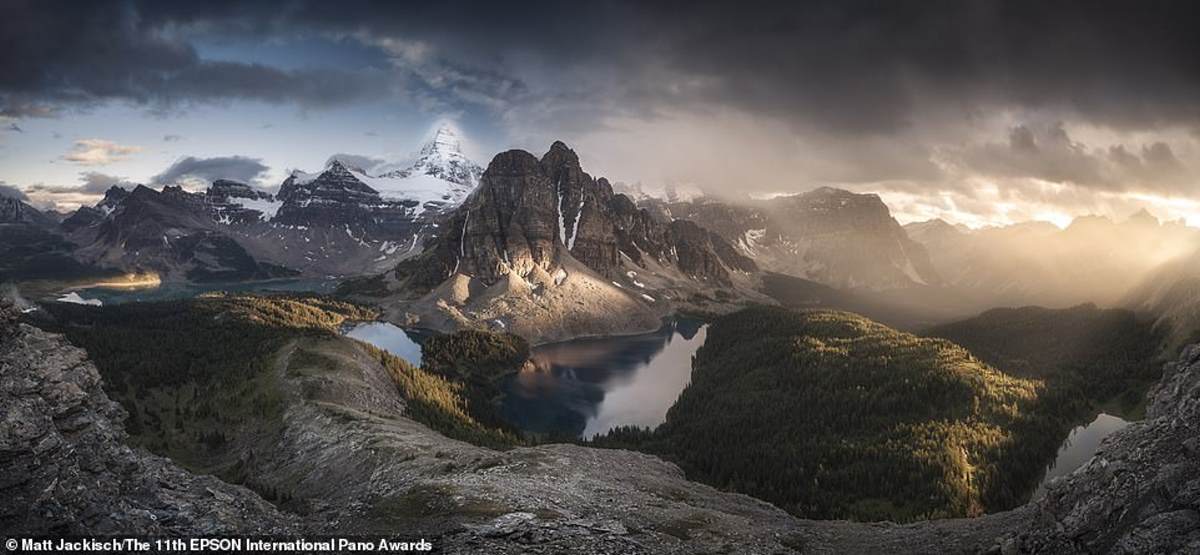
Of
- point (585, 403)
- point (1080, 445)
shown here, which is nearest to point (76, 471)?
point (1080, 445)

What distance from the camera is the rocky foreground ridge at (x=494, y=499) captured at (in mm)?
28375

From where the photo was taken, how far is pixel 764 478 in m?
93.4

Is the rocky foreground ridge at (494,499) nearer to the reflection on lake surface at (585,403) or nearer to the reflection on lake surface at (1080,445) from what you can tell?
the reflection on lake surface at (1080,445)

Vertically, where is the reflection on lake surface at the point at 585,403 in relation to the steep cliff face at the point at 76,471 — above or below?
below

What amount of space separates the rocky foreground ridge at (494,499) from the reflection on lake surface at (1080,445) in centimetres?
Answer: 6340

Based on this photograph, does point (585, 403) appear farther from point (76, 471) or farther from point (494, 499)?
point (76, 471)

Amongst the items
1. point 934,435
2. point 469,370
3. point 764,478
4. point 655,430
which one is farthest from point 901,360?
point 469,370

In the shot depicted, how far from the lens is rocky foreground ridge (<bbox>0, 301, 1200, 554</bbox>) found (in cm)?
2838

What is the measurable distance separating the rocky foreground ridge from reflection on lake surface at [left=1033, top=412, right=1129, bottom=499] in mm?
63398

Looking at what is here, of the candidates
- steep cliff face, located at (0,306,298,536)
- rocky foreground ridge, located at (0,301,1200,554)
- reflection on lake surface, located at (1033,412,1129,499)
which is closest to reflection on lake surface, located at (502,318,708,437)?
reflection on lake surface, located at (1033,412,1129,499)

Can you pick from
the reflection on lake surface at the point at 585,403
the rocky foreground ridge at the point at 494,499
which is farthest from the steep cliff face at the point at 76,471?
the reflection on lake surface at the point at 585,403

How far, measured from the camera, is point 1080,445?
108 metres

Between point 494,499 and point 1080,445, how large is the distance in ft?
380

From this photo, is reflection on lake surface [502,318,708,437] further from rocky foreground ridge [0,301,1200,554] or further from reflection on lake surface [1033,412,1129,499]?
rocky foreground ridge [0,301,1200,554]
